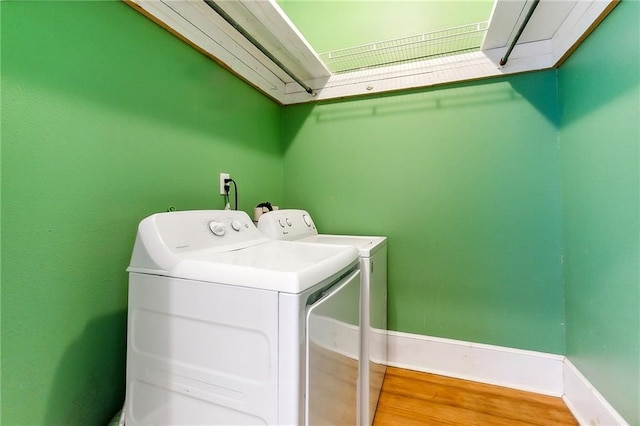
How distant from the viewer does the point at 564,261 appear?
1.49 meters

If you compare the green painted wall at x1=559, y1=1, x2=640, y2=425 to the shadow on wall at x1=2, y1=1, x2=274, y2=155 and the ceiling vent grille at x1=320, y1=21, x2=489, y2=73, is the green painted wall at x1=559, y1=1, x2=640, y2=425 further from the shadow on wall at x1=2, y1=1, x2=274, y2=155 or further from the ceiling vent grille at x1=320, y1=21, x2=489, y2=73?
the shadow on wall at x1=2, y1=1, x2=274, y2=155

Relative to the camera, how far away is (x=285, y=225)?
1534mm

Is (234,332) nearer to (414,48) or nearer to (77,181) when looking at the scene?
(77,181)

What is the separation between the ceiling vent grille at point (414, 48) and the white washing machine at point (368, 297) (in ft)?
3.76

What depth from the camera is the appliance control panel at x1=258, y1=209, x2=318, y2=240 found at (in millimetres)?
1442

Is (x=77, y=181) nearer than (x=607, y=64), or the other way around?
(x=77, y=181)

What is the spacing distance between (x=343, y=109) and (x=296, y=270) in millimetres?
1595

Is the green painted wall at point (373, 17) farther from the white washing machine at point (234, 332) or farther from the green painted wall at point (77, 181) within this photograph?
the white washing machine at point (234, 332)

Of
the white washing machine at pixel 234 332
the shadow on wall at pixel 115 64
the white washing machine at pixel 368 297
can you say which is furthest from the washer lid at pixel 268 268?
the shadow on wall at pixel 115 64

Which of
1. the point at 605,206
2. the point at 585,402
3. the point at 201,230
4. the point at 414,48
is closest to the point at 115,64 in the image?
the point at 201,230

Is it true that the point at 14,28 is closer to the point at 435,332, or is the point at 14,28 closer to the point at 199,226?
the point at 199,226

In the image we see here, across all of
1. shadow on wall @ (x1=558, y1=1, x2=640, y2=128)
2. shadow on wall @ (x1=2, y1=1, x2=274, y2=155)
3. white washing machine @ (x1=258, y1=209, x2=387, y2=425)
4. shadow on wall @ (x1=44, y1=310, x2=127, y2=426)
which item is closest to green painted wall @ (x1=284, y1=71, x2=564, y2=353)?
shadow on wall @ (x1=558, y1=1, x2=640, y2=128)

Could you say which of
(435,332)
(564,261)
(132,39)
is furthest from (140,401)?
(564,261)

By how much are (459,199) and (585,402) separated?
113 cm
